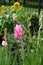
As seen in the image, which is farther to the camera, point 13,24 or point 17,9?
point 17,9

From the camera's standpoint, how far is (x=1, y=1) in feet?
39.2

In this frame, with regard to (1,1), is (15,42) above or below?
above

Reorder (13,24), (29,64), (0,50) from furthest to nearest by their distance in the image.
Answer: (13,24), (0,50), (29,64)

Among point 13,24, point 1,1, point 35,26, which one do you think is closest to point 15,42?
point 13,24

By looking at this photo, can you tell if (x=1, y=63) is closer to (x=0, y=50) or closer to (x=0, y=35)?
Result: (x=0, y=50)

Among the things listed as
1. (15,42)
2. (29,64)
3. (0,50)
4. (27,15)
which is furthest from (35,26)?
(29,64)

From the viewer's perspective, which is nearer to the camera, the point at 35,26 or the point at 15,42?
the point at 15,42

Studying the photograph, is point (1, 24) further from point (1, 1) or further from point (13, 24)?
point (1, 1)

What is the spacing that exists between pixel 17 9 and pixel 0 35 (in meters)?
0.75

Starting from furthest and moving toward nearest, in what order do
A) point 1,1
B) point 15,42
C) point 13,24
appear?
point 1,1 → point 13,24 → point 15,42

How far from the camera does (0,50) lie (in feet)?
7.86

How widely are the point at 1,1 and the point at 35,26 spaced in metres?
7.38

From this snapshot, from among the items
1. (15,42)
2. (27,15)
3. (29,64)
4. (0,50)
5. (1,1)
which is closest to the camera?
(29,64)

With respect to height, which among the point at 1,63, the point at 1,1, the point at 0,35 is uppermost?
the point at 1,63
